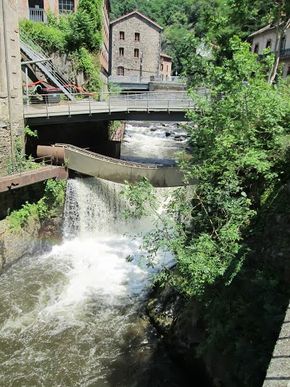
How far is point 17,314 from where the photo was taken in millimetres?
10547

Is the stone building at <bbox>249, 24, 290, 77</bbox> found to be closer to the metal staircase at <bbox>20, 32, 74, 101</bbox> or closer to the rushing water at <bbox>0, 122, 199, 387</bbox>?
the metal staircase at <bbox>20, 32, 74, 101</bbox>

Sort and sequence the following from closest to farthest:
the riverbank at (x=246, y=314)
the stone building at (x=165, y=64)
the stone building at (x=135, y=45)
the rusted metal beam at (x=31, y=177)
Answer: the riverbank at (x=246, y=314) < the rusted metal beam at (x=31, y=177) < the stone building at (x=135, y=45) < the stone building at (x=165, y=64)

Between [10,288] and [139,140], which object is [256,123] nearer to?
[10,288]

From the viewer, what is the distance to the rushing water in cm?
851

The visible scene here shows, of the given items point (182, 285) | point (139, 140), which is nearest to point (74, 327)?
point (182, 285)

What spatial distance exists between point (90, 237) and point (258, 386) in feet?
33.4

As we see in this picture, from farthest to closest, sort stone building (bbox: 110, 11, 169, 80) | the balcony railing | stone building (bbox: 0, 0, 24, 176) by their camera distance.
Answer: stone building (bbox: 110, 11, 169, 80)
the balcony railing
stone building (bbox: 0, 0, 24, 176)

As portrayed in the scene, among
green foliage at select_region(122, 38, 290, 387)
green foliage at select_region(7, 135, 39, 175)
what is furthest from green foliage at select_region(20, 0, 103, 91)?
green foliage at select_region(122, 38, 290, 387)

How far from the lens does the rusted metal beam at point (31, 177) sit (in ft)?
39.1

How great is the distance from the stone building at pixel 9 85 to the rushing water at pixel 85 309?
105 inches

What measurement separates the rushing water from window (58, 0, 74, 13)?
66.4 ft

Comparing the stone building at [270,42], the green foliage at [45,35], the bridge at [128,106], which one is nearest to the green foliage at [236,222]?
Answer: the bridge at [128,106]

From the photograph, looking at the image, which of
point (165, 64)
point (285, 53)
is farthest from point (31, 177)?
point (165, 64)

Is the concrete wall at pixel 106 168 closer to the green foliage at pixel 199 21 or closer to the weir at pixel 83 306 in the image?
the weir at pixel 83 306
